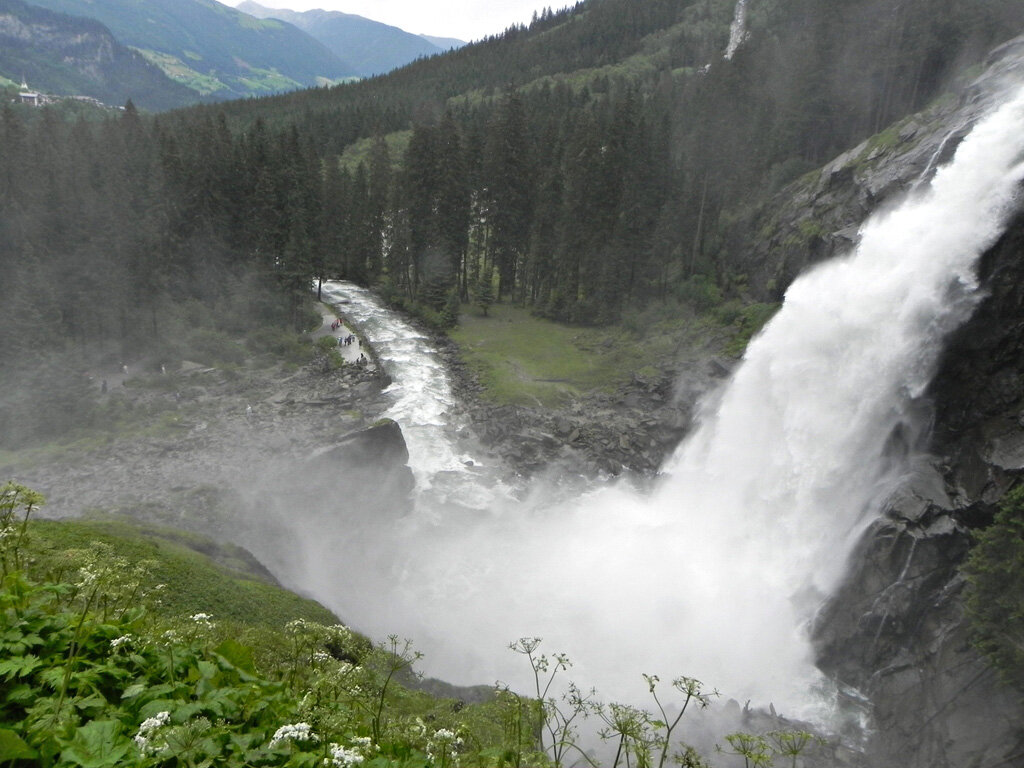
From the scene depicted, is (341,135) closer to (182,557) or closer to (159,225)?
(159,225)

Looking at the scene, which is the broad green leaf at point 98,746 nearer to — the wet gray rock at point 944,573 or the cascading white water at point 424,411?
the wet gray rock at point 944,573

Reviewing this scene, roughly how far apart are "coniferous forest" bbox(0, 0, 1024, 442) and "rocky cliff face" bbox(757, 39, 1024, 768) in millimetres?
15293

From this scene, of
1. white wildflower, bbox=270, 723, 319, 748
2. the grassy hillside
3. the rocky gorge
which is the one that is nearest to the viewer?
the grassy hillside

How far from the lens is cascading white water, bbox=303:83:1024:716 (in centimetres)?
2072

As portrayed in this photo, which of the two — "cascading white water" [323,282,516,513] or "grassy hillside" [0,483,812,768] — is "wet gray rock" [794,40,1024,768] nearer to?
"cascading white water" [323,282,516,513]

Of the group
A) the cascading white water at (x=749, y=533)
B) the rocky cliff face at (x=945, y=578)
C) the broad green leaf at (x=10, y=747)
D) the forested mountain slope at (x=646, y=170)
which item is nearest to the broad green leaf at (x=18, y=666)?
the broad green leaf at (x=10, y=747)

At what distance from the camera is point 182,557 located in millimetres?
15945

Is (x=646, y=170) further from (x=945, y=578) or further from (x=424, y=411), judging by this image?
(x=945, y=578)

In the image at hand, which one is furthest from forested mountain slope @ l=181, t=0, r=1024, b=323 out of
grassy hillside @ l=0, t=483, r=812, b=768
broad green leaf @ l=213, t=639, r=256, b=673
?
broad green leaf @ l=213, t=639, r=256, b=673

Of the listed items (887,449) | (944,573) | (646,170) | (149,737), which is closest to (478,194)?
(646,170)

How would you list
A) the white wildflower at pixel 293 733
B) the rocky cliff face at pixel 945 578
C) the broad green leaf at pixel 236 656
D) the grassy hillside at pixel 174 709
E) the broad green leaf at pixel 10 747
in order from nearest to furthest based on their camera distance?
the broad green leaf at pixel 10 747 < the grassy hillside at pixel 174 709 < the white wildflower at pixel 293 733 < the broad green leaf at pixel 236 656 < the rocky cliff face at pixel 945 578

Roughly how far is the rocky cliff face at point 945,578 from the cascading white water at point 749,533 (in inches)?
34.1

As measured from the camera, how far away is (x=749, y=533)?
24.6 meters

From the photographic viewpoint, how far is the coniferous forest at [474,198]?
39.8m
